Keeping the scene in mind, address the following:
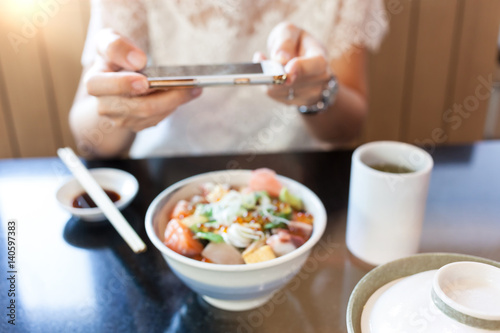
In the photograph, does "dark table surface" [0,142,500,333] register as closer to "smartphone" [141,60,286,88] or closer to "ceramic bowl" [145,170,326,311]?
"ceramic bowl" [145,170,326,311]

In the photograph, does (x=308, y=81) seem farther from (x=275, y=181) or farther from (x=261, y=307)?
(x=261, y=307)

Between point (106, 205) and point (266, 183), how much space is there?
302 millimetres

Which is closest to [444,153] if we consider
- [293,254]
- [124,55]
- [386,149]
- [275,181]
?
[386,149]

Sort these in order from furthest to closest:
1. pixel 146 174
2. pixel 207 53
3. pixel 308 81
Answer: pixel 207 53 → pixel 146 174 → pixel 308 81

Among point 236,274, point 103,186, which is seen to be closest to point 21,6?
point 103,186

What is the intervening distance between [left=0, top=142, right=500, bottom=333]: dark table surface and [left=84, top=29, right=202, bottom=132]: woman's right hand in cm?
20

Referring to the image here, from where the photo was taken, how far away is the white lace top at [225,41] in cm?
133

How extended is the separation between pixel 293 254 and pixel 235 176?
0.87 ft

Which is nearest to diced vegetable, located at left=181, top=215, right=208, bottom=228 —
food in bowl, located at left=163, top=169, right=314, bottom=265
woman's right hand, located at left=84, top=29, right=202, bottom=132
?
food in bowl, located at left=163, top=169, right=314, bottom=265

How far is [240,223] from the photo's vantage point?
0.67m

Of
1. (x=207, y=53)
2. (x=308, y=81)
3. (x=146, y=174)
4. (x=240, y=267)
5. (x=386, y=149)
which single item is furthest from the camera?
(x=207, y=53)

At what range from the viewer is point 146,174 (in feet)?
3.35

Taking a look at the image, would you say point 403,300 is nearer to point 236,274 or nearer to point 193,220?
point 236,274

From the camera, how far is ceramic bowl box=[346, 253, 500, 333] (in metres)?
0.44
